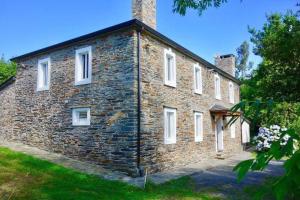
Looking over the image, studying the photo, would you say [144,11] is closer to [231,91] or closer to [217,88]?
[217,88]

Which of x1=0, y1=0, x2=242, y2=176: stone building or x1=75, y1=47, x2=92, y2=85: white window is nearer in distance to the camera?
x1=0, y1=0, x2=242, y2=176: stone building

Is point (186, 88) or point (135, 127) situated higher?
point (186, 88)

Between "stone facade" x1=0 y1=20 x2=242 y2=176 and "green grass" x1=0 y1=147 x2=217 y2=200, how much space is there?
1670mm

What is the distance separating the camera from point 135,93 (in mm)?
11812

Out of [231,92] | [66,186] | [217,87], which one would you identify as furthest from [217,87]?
[66,186]

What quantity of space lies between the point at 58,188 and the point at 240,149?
18.5m

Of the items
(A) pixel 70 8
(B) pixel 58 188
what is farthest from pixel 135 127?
(A) pixel 70 8

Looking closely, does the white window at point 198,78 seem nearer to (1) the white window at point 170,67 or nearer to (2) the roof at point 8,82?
(1) the white window at point 170,67

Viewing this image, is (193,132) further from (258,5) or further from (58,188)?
(258,5)

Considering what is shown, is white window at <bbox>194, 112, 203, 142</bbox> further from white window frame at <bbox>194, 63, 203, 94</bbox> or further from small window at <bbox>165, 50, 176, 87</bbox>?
small window at <bbox>165, 50, 176, 87</bbox>

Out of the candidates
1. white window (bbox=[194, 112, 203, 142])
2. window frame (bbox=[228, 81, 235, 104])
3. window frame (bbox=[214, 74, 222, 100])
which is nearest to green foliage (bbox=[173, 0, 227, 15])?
white window (bbox=[194, 112, 203, 142])

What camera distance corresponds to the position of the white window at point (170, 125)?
546 inches

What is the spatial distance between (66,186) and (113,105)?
406 centimetres

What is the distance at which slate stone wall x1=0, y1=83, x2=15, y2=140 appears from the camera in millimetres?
18188
